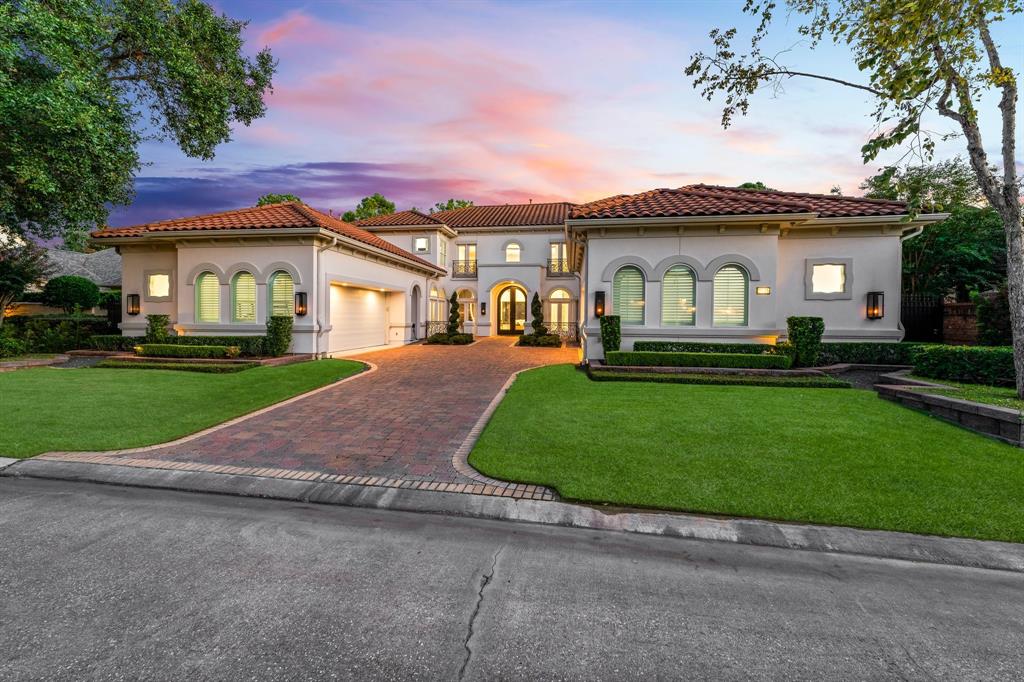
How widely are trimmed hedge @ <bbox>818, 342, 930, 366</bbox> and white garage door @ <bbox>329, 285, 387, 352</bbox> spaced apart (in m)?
16.2

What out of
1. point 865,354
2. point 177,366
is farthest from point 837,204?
point 177,366

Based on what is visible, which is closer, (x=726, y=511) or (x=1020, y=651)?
(x=1020, y=651)

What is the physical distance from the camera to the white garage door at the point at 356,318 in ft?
56.8

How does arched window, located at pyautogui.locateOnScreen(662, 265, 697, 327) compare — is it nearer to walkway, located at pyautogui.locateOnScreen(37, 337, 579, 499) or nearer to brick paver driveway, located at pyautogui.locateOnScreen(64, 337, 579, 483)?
brick paver driveway, located at pyautogui.locateOnScreen(64, 337, 579, 483)

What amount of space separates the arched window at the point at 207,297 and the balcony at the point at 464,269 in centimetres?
1674

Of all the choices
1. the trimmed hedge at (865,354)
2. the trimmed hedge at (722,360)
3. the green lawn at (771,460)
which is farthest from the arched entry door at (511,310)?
the green lawn at (771,460)

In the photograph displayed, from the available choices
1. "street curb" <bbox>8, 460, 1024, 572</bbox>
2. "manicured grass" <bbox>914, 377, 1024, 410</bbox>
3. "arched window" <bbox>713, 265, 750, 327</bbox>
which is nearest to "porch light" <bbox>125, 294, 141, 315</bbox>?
"street curb" <bbox>8, 460, 1024, 572</bbox>

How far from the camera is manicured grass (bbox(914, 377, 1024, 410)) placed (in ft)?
23.4

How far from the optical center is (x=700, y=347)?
1312 centimetres

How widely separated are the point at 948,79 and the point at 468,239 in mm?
26765

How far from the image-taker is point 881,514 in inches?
169

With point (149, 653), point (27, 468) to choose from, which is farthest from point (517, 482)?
point (27, 468)

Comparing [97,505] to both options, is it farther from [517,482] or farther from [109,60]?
[109,60]

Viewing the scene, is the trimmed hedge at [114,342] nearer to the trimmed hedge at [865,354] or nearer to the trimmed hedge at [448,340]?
the trimmed hedge at [448,340]
